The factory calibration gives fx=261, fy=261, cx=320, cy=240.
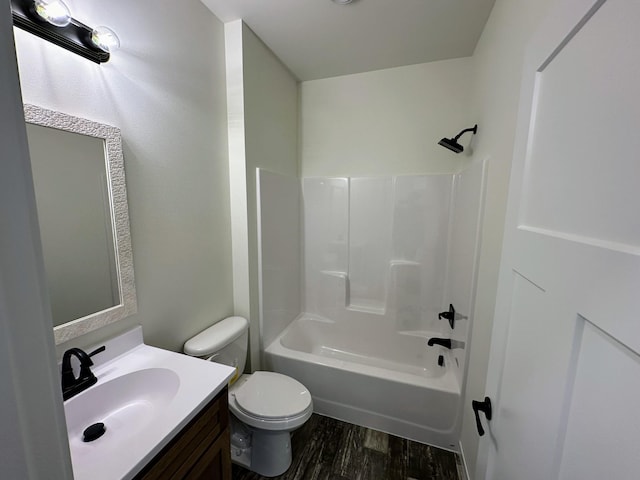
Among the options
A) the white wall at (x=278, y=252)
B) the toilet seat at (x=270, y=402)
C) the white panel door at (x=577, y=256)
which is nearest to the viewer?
the white panel door at (x=577, y=256)

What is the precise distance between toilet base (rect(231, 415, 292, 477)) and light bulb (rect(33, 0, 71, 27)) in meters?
1.97

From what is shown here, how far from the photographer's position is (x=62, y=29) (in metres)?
0.88

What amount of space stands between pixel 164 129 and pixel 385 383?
6.50 feet

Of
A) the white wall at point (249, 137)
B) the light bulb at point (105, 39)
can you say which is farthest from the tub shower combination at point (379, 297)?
the light bulb at point (105, 39)

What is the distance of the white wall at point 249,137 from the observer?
165 centimetres

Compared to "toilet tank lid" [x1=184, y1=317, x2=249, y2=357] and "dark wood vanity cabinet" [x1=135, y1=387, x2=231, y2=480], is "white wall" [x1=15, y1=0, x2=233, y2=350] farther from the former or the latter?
"dark wood vanity cabinet" [x1=135, y1=387, x2=231, y2=480]

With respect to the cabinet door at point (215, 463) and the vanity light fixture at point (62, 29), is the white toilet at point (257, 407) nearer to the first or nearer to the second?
the cabinet door at point (215, 463)

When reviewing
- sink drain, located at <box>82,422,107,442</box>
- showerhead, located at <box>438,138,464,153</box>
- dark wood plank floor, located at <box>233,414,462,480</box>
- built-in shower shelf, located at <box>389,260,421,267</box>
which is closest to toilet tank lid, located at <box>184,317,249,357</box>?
sink drain, located at <box>82,422,107,442</box>

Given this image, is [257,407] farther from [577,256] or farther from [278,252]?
[577,256]

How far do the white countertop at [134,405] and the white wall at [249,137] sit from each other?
724 mm

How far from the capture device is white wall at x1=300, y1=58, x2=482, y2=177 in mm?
2047

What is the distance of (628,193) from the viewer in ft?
1.20

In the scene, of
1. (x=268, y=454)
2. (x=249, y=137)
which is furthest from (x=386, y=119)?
(x=268, y=454)

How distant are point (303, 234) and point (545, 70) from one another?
2088 millimetres
